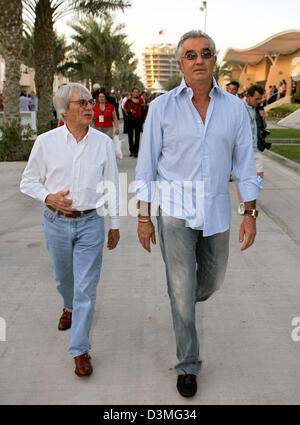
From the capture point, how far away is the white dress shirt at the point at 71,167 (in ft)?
10.1

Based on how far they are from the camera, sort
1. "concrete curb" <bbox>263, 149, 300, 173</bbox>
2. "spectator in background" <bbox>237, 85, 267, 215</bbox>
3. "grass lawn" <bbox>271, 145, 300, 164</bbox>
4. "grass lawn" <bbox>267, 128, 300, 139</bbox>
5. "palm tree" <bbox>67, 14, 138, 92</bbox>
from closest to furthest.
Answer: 1. "spectator in background" <bbox>237, 85, 267, 215</bbox>
2. "concrete curb" <bbox>263, 149, 300, 173</bbox>
3. "grass lawn" <bbox>271, 145, 300, 164</bbox>
4. "grass lawn" <bbox>267, 128, 300, 139</bbox>
5. "palm tree" <bbox>67, 14, 138, 92</bbox>

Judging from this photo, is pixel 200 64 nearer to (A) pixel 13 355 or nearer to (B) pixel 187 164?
(B) pixel 187 164

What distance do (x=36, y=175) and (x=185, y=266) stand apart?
1.12 metres

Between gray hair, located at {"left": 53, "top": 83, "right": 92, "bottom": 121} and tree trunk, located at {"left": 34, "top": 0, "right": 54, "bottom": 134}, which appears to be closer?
gray hair, located at {"left": 53, "top": 83, "right": 92, "bottom": 121}

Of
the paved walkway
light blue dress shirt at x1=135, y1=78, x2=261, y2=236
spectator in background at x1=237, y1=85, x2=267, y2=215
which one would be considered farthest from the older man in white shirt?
spectator in background at x1=237, y1=85, x2=267, y2=215

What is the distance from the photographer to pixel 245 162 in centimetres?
294

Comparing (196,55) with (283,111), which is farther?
(283,111)

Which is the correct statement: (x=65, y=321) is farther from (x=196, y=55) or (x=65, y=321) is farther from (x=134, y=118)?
(x=134, y=118)

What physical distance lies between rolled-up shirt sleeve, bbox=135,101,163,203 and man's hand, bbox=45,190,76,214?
44 cm

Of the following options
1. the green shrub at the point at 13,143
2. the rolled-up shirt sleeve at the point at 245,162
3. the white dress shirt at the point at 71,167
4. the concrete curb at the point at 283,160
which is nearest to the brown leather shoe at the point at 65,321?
the white dress shirt at the point at 71,167

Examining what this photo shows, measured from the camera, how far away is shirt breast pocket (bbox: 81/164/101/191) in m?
3.10

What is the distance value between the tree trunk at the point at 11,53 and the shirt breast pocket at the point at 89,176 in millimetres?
11133

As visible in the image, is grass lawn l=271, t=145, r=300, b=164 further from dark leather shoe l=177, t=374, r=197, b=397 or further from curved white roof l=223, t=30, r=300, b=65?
curved white roof l=223, t=30, r=300, b=65

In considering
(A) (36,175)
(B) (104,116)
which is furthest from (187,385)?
(B) (104,116)
